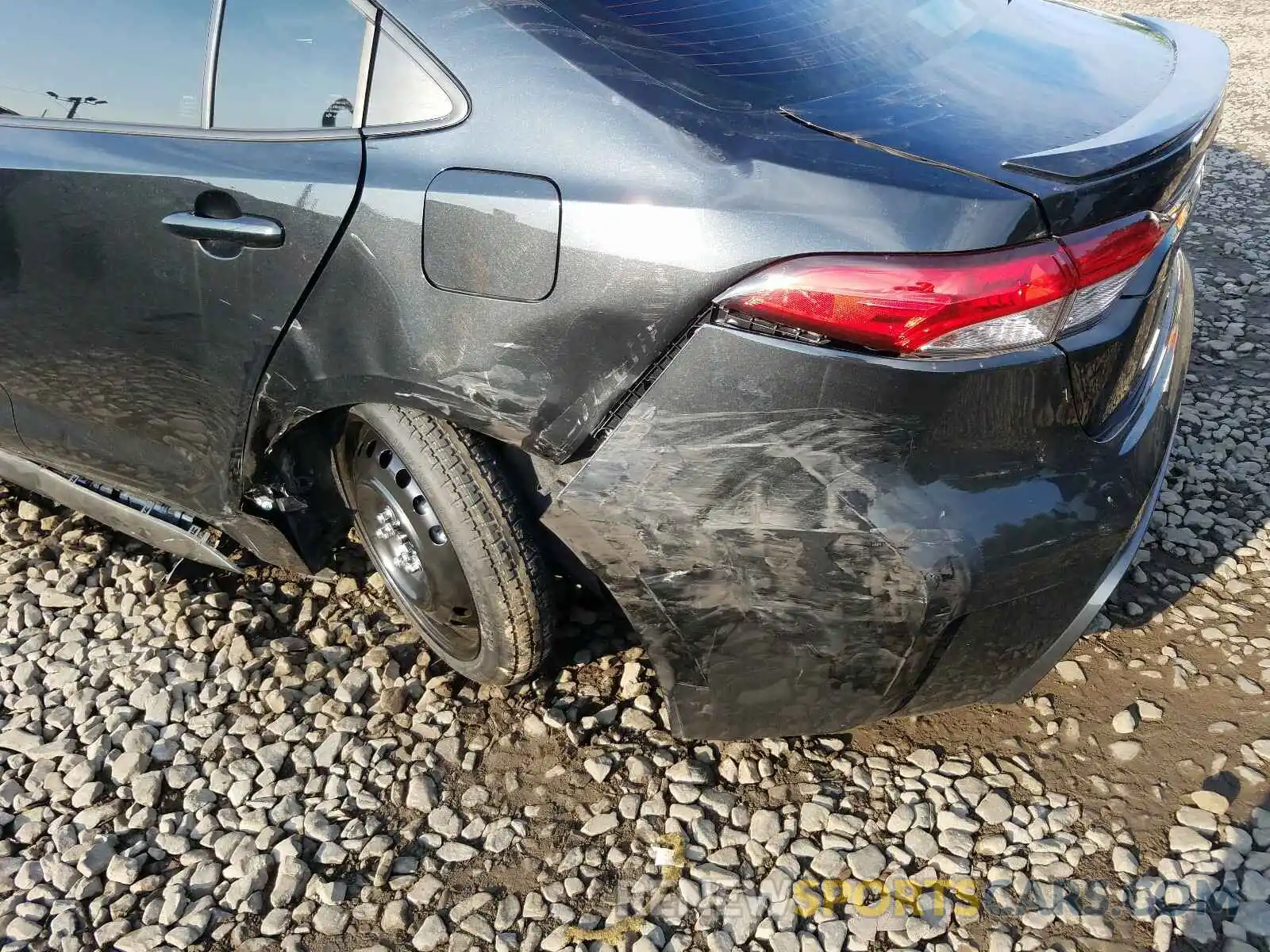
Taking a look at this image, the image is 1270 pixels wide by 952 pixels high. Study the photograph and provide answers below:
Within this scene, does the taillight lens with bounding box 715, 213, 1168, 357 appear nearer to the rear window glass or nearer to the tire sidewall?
the rear window glass

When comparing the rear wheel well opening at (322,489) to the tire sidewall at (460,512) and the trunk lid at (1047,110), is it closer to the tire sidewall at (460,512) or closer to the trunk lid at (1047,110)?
the tire sidewall at (460,512)

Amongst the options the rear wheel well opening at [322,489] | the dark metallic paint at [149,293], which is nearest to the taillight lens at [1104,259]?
the rear wheel well opening at [322,489]

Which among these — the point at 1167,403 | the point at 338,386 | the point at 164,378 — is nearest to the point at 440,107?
the point at 338,386

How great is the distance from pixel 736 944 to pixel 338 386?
1.33m

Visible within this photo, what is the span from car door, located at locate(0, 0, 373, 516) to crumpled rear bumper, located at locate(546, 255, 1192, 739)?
0.79 m

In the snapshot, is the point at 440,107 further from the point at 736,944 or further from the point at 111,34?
the point at 736,944

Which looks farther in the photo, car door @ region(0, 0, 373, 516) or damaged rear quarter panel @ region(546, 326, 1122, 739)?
car door @ region(0, 0, 373, 516)

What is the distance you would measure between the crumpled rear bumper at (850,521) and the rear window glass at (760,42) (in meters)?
A: 0.47

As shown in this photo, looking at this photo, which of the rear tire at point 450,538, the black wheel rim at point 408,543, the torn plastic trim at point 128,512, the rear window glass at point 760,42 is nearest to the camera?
the rear window glass at point 760,42

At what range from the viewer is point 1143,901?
190cm

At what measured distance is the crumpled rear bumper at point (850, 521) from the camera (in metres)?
1.57

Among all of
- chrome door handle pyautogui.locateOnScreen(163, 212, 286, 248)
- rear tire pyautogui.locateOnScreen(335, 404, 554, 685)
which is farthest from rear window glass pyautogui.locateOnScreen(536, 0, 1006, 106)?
rear tire pyautogui.locateOnScreen(335, 404, 554, 685)

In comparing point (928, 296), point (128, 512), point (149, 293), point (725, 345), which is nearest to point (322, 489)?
point (128, 512)

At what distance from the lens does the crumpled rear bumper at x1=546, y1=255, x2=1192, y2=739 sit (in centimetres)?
157
